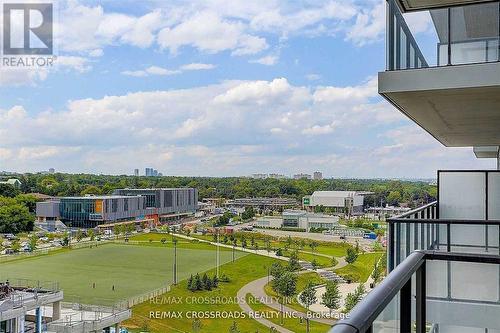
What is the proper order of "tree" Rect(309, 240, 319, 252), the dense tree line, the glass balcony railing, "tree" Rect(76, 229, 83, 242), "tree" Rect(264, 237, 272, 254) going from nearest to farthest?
1. the glass balcony railing
2. the dense tree line
3. "tree" Rect(309, 240, 319, 252)
4. "tree" Rect(76, 229, 83, 242)
5. "tree" Rect(264, 237, 272, 254)

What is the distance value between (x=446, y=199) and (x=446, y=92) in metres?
1.85

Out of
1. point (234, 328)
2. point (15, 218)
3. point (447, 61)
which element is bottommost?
point (234, 328)

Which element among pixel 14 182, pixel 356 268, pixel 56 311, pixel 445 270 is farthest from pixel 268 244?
pixel 445 270

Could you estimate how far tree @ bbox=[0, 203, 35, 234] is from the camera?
19.2 meters

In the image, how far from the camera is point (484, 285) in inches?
74.3

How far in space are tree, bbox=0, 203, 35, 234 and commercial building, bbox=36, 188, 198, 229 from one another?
0.62 metres

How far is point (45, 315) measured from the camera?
16.9m

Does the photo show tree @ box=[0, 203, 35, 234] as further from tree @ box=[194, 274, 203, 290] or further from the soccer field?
tree @ box=[194, 274, 203, 290]

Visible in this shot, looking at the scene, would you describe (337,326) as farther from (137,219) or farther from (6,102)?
(6,102)

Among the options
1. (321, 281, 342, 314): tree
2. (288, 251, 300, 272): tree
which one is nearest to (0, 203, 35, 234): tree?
(288, 251, 300, 272): tree

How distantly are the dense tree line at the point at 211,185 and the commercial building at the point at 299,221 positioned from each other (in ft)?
3.03

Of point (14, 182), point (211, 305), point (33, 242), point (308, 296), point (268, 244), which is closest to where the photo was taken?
point (14, 182)

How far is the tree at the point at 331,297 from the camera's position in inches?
724

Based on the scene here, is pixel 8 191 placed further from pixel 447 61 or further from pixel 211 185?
pixel 447 61
